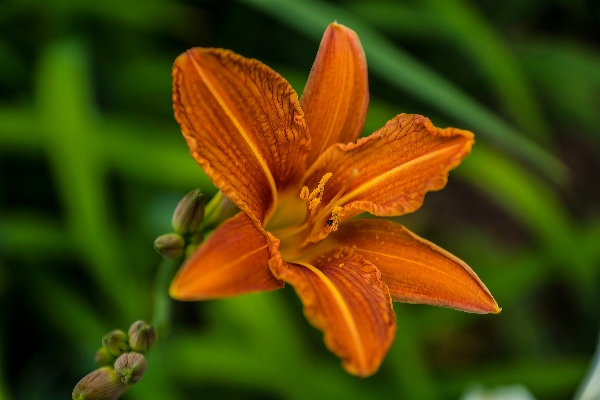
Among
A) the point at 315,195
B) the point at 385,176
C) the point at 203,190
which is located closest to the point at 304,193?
the point at 315,195

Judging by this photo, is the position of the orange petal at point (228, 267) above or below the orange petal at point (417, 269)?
below

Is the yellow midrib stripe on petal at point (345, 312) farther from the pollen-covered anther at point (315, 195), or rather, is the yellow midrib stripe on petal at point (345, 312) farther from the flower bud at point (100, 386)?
the flower bud at point (100, 386)

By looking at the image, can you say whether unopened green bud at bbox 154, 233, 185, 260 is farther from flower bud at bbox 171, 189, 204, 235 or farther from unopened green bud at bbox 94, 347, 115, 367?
unopened green bud at bbox 94, 347, 115, 367

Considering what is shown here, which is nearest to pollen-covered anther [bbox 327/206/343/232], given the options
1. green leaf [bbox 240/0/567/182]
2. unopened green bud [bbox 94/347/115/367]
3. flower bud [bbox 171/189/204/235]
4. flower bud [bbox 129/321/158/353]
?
flower bud [bbox 171/189/204/235]

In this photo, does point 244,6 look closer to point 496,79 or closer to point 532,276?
point 496,79

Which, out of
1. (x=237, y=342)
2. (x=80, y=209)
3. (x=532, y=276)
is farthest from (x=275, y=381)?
(x=532, y=276)

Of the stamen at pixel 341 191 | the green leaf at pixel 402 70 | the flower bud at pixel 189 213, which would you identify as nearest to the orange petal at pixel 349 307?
the stamen at pixel 341 191

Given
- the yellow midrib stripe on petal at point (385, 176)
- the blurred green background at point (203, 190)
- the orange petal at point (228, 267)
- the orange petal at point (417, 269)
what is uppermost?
the yellow midrib stripe on petal at point (385, 176)
